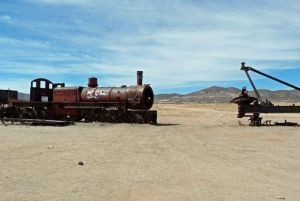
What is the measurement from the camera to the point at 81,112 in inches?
971

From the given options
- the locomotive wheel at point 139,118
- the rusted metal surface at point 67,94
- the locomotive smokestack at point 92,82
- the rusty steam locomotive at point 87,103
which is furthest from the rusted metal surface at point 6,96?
the locomotive wheel at point 139,118

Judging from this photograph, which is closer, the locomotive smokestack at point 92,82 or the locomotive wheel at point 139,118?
the locomotive wheel at point 139,118

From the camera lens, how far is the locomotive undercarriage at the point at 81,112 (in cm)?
2218

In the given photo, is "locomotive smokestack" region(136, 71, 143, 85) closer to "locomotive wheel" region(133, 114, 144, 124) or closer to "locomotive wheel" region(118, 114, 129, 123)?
"locomotive wheel" region(118, 114, 129, 123)

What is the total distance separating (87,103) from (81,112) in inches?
40.2

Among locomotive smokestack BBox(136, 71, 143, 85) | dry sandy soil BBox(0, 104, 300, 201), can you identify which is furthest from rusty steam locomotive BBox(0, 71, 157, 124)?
dry sandy soil BBox(0, 104, 300, 201)

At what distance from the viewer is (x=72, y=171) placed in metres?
7.34

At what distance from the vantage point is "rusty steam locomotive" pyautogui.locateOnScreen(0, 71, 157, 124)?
22.6 metres

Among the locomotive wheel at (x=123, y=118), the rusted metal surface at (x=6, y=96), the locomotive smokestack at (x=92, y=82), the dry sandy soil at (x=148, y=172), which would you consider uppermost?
the locomotive smokestack at (x=92, y=82)

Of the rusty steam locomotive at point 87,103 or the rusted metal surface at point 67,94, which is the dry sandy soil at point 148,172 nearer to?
the rusty steam locomotive at point 87,103

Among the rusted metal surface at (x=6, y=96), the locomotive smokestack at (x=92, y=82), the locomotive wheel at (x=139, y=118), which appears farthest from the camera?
the rusted metal surface at (x=6, y=96)

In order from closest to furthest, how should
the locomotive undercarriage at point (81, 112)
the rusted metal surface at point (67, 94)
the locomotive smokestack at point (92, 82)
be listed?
the locomotive undercarriage at point (81, 112) < the rusted metal surface at point (67, 94) < the locomotive smokestack at point (92, 82)

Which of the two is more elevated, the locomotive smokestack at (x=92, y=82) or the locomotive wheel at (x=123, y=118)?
the locomotive smokestack at (x=92, y=82)

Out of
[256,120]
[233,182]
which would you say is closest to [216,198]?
[233,182]
